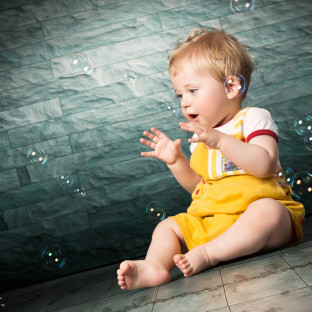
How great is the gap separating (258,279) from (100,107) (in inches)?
Result: 60.5

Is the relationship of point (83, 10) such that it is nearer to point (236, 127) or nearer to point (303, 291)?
point (236, 127)

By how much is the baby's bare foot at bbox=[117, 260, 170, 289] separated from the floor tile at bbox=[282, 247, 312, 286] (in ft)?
1.18

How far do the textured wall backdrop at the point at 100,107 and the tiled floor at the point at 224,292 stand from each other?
2.26 ft

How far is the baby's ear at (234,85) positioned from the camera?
1.49 m

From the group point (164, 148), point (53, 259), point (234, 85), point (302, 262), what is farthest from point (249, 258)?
point (53, 259)

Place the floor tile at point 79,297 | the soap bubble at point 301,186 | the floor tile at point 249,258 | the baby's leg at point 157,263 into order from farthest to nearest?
the soap bubble at point 301,186
the floor tile at point 79,297
the floor tile at point 249,258
the baby's leg at point 157,263

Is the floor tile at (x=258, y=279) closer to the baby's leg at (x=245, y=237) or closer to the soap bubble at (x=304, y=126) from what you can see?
the baby's leg at (x=245, y=237)

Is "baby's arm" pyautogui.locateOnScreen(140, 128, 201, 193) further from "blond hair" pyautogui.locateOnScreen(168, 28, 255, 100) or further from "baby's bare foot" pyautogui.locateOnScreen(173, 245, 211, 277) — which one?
"baby's bare foot" pyautogui.locateOnScreen(173, 245, 211, 277)

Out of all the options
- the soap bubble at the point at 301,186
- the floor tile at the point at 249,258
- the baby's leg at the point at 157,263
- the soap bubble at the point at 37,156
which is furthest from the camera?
the soap bubble at the point at 37,156

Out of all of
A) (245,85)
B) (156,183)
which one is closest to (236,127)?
(245,85)

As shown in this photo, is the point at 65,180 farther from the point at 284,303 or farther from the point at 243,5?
the point at 284,303

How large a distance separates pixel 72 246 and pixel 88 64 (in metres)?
0.98

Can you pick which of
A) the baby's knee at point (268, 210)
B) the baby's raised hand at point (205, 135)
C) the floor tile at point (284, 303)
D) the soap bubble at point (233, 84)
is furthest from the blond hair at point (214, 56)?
the floor tile at point (284, 303)

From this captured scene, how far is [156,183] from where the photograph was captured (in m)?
2.35
